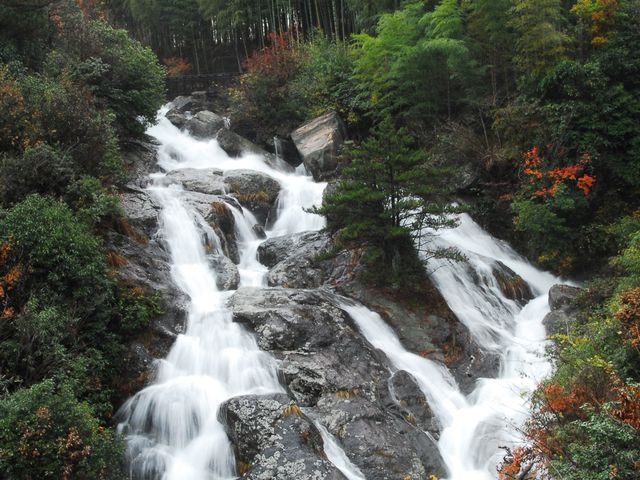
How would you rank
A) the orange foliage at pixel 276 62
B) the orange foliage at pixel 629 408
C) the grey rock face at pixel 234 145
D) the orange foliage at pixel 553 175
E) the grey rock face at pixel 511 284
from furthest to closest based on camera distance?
the orange foliage at pixel 276 62, the grey rock face at pixel 234 145, the orange foliage at pixel 553 175, the grey rock face at pixel 511 284, the orange foliage at pixel 629 408

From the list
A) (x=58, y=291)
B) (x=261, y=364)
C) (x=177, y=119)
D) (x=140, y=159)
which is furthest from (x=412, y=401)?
(x=177, y=119)

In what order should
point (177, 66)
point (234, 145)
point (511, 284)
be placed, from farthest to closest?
point (177, 66)
point (234, 145)
point (511, 284)

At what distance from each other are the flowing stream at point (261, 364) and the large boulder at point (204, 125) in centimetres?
676

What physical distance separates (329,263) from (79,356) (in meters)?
6.57

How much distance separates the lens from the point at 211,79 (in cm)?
3173

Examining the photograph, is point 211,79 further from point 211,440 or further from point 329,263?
point 211,440

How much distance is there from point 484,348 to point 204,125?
1638 centimetres

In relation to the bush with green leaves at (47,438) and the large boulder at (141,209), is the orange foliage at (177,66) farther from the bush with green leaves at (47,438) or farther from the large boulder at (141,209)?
the bush with green leaves at (47,438)

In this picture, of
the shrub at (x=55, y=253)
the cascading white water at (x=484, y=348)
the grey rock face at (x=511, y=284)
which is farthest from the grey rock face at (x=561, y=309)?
the shrub at (x=55, y=253)

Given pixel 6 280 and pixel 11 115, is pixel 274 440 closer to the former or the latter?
pixel 6 280

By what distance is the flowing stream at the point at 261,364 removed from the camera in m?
7.41

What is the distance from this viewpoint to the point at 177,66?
37.0m

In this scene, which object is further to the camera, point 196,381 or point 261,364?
point 261,364

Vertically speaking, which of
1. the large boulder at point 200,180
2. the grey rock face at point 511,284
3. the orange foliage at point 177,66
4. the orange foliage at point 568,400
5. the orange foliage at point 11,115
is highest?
the orange foliage at point 177,66
